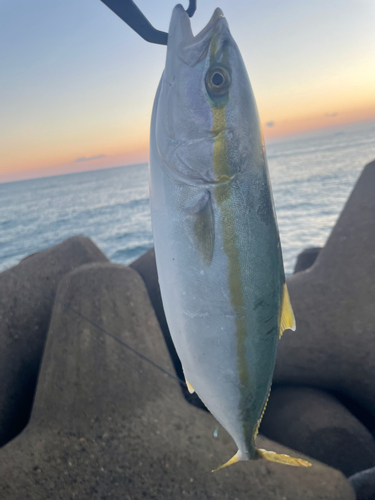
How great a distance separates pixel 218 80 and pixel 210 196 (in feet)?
1.00

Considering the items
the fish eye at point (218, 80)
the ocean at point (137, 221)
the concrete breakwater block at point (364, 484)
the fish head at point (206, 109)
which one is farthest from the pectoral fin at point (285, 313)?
the ocean at point (137, 221)

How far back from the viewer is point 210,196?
952 millimetres

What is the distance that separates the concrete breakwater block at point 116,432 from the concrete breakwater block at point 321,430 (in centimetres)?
43

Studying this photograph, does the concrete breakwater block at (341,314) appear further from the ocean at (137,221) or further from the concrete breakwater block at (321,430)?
the ocean at (137,221)

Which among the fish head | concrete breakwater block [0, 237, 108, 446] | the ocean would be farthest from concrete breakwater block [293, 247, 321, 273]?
the ocean

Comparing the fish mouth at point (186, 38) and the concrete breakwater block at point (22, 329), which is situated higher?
the fish mouth at point (186, 38)

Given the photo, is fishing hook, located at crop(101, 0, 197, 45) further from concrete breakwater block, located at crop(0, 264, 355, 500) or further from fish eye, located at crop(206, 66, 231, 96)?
concrete breakwater block, located at crop(0, 264, 355, 500)

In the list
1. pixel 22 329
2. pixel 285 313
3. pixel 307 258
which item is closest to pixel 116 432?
pixel 22 329

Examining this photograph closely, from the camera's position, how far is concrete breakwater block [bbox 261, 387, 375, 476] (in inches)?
101

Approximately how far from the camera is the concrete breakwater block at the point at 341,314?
3.07 meters

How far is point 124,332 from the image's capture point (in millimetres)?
2908

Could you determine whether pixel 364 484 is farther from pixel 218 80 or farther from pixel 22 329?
pixel 22 329

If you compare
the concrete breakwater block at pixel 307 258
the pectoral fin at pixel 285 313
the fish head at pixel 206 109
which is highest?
the fish head at pixel 206 109

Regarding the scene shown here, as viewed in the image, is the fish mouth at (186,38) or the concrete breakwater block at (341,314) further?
the concrete breakwater block at (341,314)
